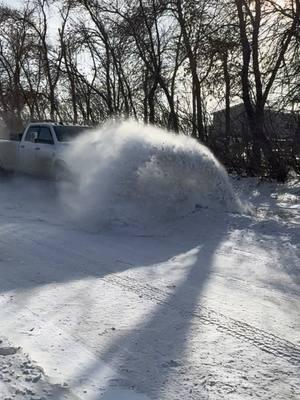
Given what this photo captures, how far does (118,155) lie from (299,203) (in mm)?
4264

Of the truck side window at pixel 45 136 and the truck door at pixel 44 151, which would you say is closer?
the truck door at pixel 44 151

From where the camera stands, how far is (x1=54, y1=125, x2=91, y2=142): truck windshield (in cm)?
1391

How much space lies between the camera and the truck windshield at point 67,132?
13906mm

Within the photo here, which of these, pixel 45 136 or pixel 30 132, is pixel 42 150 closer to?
pixel 45 136

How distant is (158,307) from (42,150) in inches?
387

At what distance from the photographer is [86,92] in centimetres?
3644

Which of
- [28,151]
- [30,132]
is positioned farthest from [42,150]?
[30,132]

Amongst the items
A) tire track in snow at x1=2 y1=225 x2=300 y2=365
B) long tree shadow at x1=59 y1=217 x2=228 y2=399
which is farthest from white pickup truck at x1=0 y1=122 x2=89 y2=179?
long tree shadow at x1=59 y1=217 x2=228 y2=399

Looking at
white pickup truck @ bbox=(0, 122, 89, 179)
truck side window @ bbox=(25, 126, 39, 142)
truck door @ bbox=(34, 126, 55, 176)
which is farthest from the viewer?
truck side window @ bbox=(25, 126, 39, 142)

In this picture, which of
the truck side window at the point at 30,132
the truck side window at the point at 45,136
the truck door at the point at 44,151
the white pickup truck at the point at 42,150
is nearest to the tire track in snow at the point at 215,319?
the white pickup truck at the point at 42,150

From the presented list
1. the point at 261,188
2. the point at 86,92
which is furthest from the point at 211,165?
the point at 86,92

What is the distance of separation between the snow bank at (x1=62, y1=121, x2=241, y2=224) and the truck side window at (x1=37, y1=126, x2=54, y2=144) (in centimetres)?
368

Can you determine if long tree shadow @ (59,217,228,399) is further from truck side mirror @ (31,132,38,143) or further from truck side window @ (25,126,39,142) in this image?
truck side window @ (25,126,39,142)

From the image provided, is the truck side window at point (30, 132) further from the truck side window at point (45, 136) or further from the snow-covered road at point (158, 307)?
the snow-covered road at point (158, 307)
